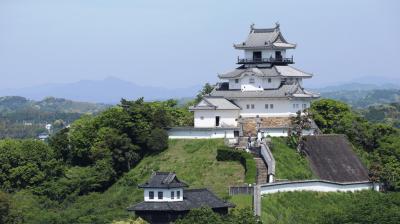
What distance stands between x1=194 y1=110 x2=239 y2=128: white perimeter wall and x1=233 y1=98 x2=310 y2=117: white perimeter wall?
150cm

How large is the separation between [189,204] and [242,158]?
8.63 metres

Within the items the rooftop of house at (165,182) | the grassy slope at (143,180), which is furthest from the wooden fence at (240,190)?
the rooftop of house at (165,182)

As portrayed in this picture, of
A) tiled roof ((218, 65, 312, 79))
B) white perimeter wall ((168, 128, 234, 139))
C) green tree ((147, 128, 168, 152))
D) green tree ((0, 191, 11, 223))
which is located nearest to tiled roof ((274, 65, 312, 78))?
tiled roof ((218, 65, 312, 79))

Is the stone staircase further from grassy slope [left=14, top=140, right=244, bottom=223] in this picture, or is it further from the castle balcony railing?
the castle balcony railing

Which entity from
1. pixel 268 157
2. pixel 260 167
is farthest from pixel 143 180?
pixel 268 157

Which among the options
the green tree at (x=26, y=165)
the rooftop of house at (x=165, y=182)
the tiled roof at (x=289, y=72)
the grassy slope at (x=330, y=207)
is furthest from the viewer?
the tiled roof at (x=289, y=72)

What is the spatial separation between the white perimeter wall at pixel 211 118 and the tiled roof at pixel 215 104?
27cm

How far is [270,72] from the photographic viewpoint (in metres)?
61.8

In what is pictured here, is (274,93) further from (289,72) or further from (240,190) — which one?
(240,190)

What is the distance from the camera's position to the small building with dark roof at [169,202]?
4534 centimetres

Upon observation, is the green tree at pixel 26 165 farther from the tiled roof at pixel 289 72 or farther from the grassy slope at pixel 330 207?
the tiled roof at pixel 289 72

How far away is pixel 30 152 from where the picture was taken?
58.1 metres

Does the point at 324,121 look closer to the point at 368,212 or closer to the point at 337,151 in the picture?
the point at 337,151

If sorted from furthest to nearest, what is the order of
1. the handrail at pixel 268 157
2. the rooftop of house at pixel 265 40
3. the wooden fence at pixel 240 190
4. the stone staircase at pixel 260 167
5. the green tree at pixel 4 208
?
the rooftop of house at pixel 265 40
the handrail at pixel 268 157
the stone staircase at pixel 260 167
the green tree at pixel 4 208
the wooden fence at pixel 240 190
